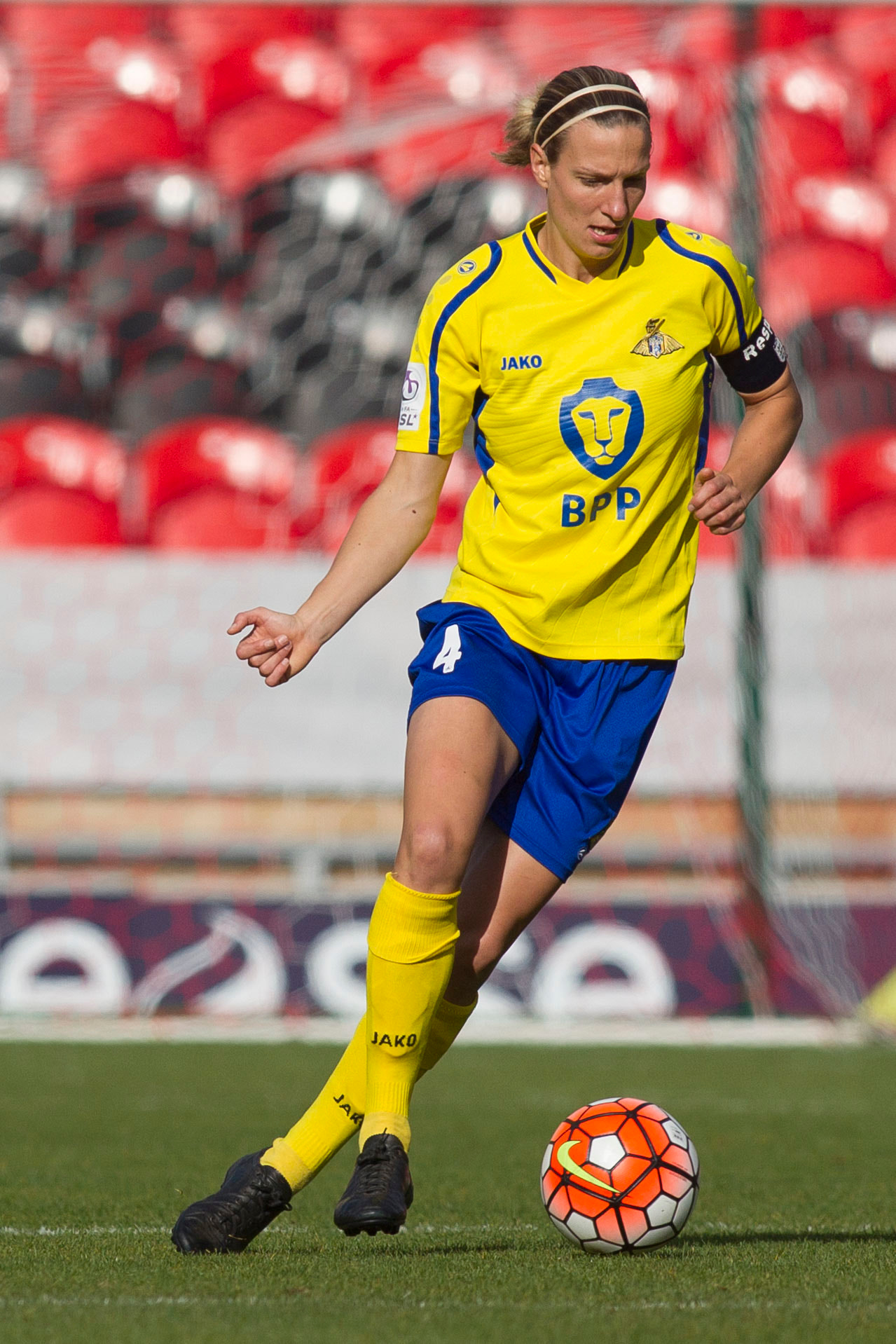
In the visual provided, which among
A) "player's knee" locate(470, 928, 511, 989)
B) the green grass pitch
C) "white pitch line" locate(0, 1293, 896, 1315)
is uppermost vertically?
"player's knee" locate(470, 928, 511, 989)

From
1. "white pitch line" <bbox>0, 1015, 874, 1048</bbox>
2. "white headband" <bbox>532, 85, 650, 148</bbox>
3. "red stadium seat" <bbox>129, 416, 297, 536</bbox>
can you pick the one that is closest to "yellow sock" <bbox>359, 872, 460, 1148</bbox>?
"white headband" <bbox>532, 85, 650, 148</bbox>

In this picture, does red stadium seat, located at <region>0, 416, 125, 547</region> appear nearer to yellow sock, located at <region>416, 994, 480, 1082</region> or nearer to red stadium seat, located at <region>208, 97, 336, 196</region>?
red stadium seat, located at <region>208, 97, 336, 196</region>

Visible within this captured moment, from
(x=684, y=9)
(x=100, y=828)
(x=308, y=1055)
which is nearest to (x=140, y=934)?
(x=100, y=828)

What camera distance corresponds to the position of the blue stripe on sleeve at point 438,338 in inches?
128

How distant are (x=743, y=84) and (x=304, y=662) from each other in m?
6.60

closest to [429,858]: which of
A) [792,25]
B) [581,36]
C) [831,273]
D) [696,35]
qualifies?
[581,36]

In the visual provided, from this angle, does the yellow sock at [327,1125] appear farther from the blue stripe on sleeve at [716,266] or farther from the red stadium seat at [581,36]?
the red stadium seat at [581,36]

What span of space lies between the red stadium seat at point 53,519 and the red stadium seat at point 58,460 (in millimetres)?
57

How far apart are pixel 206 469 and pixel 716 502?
7.46 metres

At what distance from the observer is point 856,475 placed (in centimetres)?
986

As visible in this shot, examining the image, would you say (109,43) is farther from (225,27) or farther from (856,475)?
(856,475)

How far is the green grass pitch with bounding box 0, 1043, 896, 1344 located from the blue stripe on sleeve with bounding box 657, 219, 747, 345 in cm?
170

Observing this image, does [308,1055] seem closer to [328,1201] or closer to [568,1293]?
[328,1201]

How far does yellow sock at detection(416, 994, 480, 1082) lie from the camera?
10.7 ft
